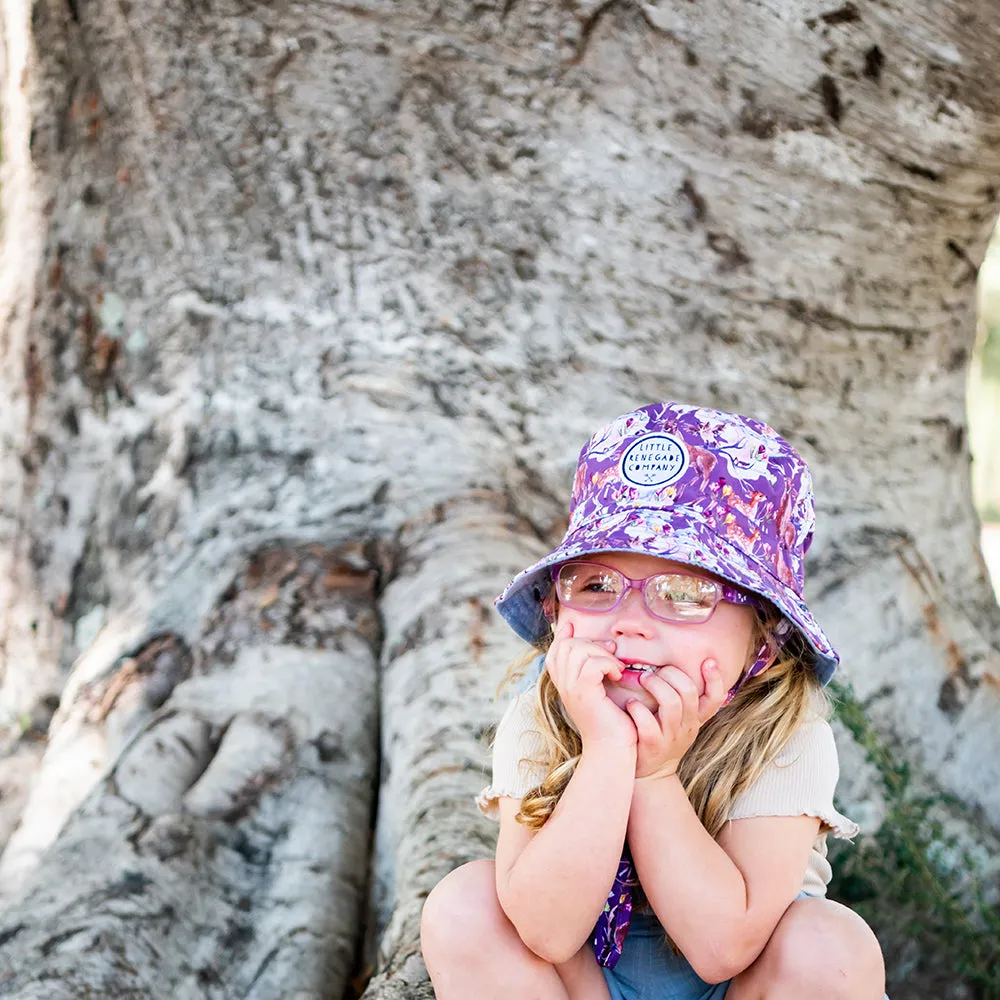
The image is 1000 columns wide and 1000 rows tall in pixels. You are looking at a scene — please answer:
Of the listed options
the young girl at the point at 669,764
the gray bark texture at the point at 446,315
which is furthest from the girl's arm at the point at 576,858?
the gray bark texture at the point at 446,315

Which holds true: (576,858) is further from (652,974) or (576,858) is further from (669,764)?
(652,974)

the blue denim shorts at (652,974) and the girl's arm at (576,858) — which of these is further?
the blue denim shorts at (652,974)

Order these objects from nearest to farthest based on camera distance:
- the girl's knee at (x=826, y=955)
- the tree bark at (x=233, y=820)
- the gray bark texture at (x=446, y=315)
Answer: the girl's knee at (x=826, y=955) < the tree bark at (x=233, y=820) < the gray bark texture at (x=446, y=315)

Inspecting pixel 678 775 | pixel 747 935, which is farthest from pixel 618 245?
pixel 747 935

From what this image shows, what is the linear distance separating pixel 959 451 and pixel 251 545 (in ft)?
7.10

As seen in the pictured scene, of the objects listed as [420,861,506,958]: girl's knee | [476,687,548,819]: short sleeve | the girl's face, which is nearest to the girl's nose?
the girl's face

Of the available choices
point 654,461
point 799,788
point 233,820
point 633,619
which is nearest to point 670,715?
point 633,619

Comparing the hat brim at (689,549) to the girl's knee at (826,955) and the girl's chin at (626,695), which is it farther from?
the girl's knee at (826,955)

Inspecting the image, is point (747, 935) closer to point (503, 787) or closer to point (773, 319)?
point (503, 787)

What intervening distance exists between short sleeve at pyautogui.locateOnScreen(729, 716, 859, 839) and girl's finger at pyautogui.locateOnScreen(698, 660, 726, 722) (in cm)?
14

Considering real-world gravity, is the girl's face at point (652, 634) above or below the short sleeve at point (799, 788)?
above

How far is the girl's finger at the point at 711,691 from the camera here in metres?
1.76

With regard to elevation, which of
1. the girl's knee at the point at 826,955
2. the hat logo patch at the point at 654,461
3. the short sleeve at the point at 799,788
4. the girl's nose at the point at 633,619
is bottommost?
the girl's knee at the point at 826,955

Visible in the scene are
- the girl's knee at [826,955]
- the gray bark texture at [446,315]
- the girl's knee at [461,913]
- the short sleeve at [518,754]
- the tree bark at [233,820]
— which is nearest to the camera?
the girl's knee at [826,955]
